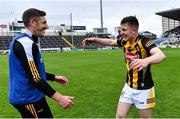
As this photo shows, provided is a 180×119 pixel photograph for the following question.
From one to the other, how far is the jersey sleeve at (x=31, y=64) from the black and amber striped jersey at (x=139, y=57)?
179cm

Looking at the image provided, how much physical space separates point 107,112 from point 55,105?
187 cm

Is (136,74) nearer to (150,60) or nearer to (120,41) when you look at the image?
(120,41)

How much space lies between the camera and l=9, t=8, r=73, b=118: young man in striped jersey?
4914mm

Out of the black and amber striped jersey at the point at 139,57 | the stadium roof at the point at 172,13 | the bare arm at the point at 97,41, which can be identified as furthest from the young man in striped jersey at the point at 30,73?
the stadium roof at the point at 172,13

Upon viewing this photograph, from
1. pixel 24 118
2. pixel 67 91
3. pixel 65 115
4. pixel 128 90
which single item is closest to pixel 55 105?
pixel 65 115

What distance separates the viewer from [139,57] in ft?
20.6

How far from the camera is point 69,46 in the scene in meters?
97.7

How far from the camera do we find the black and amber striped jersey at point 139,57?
6.22 metres

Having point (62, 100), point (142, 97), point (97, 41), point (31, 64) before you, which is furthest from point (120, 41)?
point (31, 64)

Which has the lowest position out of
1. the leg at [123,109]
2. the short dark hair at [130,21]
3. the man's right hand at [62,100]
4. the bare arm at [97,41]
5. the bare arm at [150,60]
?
the leg at [123,109]

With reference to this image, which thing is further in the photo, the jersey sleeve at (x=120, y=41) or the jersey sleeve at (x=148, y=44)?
the jersey sleeve at (x=120, y=41)

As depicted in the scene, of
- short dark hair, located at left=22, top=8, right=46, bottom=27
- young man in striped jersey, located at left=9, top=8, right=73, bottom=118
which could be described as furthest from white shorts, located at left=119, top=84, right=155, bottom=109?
short dark hair, located at left=22, top=8, right=46, bottom=27

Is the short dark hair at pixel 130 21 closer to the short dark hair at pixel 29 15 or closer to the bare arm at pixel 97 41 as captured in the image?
the bare arm at pixel 97 41

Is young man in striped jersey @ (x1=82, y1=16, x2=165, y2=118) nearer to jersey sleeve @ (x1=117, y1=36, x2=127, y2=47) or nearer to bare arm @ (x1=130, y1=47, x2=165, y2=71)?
jersey sleeve @ (x1=117, y1=36, x2=127, y2=47)
